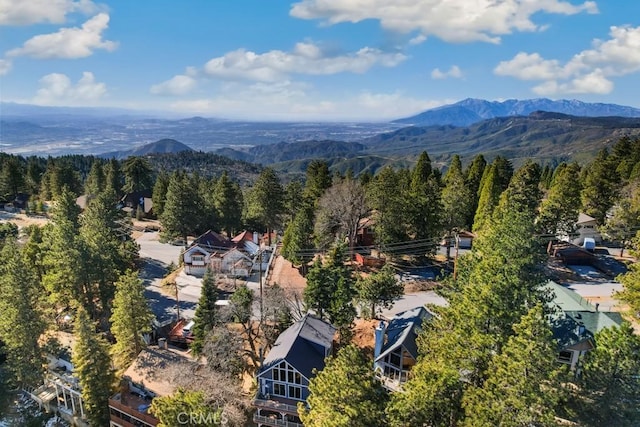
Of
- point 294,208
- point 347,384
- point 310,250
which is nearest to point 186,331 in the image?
point 310,250

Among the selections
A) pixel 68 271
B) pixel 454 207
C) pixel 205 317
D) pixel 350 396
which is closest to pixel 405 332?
pixel 350 396

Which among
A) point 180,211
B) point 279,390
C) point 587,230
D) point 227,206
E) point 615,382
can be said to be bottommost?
point 279,390

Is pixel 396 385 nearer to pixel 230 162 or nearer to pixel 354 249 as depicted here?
pixel 354 249

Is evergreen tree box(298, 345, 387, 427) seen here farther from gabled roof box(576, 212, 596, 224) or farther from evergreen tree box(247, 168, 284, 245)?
gabled roof box(576, 212, 596, 224)

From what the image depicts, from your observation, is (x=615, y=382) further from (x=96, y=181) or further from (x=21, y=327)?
(x=96, y=181)

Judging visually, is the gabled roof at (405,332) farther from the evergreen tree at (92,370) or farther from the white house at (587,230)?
the white house at (587,230)
